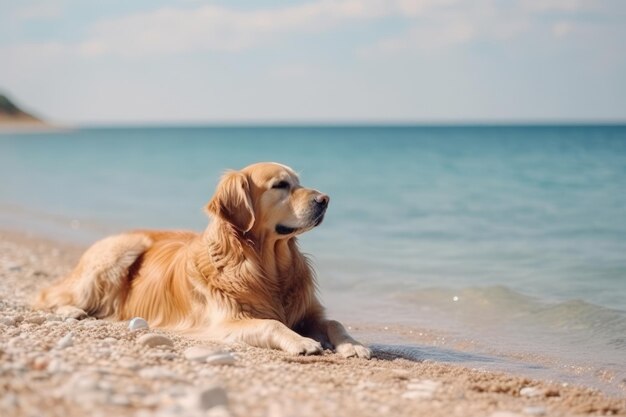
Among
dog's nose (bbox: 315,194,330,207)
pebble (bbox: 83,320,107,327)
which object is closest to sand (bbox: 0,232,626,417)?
pebble (bbox: 83,320,107,327)

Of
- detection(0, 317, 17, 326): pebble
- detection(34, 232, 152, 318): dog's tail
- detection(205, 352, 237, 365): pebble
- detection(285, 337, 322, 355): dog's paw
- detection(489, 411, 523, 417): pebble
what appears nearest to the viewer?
detection(489, 411, 523, 417): pebble

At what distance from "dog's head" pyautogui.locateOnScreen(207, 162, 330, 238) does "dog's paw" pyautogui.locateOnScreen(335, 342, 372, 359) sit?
3.00 feet

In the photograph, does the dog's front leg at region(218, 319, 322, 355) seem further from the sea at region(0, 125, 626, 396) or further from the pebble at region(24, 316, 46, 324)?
the pebble at region(24, 316, 46, 324)

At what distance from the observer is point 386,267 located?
33.5 ft

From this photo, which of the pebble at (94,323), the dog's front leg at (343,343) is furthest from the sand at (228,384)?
the pebble at (94,323)

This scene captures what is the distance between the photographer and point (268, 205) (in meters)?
6.26

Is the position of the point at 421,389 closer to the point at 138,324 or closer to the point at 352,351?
the point at 352,351

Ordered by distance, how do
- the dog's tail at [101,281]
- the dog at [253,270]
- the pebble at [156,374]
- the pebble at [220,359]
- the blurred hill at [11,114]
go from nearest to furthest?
the pebble at [156,374], the pebble at [220,359], the dog at [253,270], the dog's tail at [101,281], the blurred hill at [11,114]

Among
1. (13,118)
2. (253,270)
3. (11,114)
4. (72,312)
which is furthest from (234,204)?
(13,118)

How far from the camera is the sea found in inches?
267

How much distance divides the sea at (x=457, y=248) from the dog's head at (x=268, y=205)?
126 cm

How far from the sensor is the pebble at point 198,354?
189 inches

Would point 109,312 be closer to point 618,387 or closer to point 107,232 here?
point 618,387

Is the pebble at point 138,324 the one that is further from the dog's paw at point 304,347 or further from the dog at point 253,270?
the dog's paw at point 304,347
